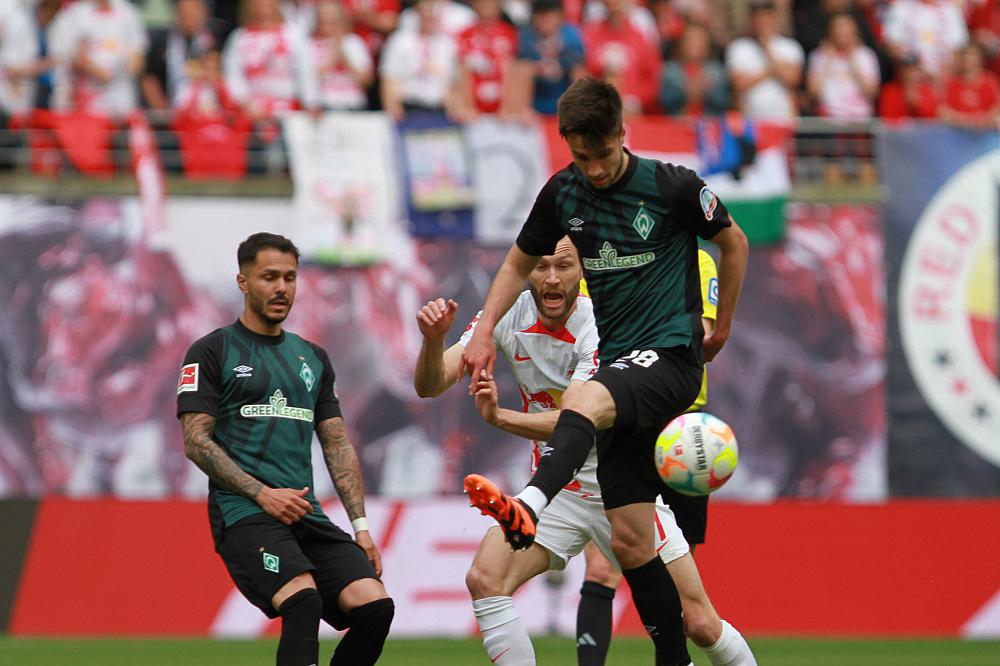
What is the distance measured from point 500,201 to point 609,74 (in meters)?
1.76

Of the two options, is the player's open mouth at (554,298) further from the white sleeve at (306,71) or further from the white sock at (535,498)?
the white sleeve at (306,71)

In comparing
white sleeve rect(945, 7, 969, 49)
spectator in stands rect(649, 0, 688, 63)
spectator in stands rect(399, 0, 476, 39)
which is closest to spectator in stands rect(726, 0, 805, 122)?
spectator in stands rect(649, 0, 688, 63)

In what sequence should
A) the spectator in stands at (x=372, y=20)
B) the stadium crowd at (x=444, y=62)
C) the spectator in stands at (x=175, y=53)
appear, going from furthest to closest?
1. the spectator in stands at (x=372, y=20)
2. the spectator in stands at (x=175, y=53)
3. the stadium crowd at (x=444, y=62)

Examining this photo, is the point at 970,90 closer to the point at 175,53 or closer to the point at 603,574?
the point at 175,53

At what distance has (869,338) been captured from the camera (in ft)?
51.8

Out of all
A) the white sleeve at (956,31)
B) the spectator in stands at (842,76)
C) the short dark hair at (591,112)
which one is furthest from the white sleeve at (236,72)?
the short dark hair at (591,112)

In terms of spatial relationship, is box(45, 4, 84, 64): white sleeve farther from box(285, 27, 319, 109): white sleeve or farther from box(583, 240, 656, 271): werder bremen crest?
box(583, 240, 656, 271): werder bremen crest

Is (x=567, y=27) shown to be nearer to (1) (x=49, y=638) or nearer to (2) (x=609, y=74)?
(2) (x=609, y=74)

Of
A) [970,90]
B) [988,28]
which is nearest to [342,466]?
[970,90]

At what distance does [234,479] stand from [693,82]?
34.3 feet

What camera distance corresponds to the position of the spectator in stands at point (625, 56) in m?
15.9

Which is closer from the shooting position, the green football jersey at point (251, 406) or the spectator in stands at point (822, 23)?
the green football jersey at point (251, 406)

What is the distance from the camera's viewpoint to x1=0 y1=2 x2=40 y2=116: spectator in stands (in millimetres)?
14977

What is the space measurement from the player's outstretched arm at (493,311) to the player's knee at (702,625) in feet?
4.88
